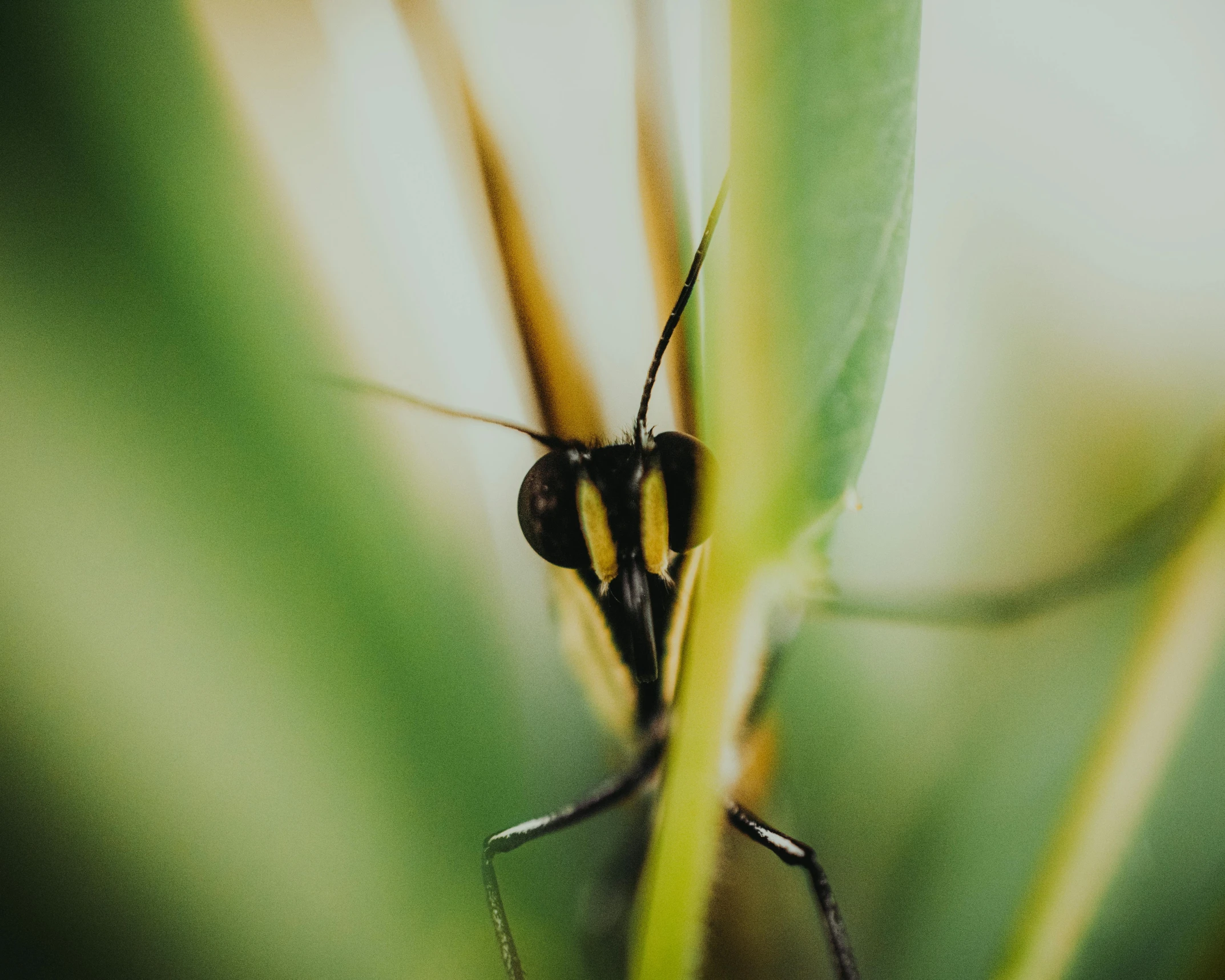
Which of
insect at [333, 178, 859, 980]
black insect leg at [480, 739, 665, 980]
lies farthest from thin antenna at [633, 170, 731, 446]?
black insect leg at [480, 739, 665, 980]

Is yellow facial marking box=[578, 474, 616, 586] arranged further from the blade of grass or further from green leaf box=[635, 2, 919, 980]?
the blade of grass

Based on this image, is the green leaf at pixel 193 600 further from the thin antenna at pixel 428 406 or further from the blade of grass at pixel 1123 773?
the blade of grass at pixel 1123 773

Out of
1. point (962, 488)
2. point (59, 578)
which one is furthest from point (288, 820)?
point (962, 488)

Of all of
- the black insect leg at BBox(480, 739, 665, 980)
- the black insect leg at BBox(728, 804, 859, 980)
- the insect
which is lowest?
the black insect leg at BBox(728, 804, 859, 980)

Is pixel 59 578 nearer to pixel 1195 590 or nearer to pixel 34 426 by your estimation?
pixel 34 426

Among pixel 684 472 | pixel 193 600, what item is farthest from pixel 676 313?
pixel 193 600

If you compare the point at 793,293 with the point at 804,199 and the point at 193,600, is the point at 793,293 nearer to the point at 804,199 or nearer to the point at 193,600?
the point at 804,199
